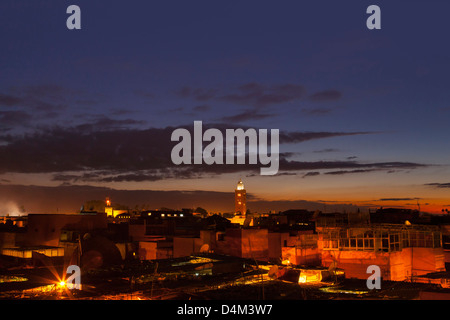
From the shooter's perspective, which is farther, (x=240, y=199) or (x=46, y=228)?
(x=240, y=199)

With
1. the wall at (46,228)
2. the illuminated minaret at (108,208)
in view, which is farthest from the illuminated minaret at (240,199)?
the wall at (46,228)

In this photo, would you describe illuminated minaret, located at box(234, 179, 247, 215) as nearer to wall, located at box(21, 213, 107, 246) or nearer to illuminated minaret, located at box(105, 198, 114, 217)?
illuminated minaret, located at box(105, 198, 114, 217)

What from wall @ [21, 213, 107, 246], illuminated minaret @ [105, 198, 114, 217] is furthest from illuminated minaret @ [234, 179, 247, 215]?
wall @ [21, 213, 107, 246]

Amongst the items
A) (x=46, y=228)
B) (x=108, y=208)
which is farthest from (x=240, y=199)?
(x=46, y=228)

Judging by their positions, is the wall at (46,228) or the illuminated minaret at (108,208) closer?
the wall at (46,228)

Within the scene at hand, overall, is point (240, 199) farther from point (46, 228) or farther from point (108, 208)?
point (46, 228)

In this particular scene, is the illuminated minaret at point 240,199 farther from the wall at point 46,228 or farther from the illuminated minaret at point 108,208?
the wall at point 46,228

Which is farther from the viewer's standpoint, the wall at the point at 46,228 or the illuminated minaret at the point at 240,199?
the illuminated minaret at the point at 240,199

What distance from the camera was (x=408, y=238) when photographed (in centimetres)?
1998

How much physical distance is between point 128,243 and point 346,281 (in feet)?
52.9

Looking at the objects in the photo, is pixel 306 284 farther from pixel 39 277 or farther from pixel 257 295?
pixel 39 277

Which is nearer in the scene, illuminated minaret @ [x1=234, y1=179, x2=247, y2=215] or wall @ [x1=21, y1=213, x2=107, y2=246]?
wall @ [x1=21, y1=213, x2=107, y2=246]
